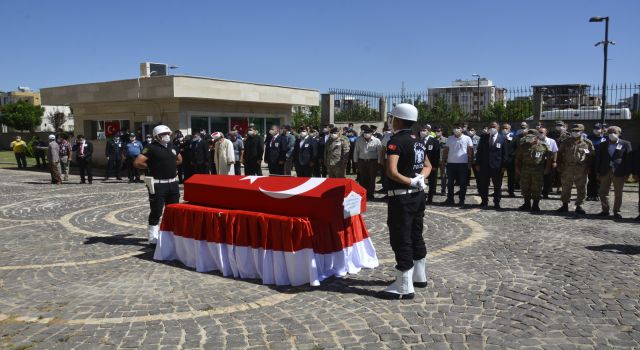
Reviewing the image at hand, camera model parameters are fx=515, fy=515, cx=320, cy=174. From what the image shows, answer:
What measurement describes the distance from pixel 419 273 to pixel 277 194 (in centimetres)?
192

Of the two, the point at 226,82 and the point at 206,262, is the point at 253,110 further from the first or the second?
the point at 206,262

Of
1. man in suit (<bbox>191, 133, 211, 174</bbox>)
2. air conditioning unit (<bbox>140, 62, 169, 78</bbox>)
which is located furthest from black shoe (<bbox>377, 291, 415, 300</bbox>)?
air conditioning unit (<bbox>140, 62, 169, 78</bbox>)

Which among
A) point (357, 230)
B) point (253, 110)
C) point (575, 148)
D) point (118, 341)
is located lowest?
point (118, 341)

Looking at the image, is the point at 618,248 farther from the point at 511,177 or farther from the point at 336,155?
the point at 336,155

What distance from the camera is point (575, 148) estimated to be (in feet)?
36.3

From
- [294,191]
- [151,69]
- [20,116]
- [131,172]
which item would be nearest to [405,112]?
[294,191]

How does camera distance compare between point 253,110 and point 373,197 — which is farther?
point 253,110

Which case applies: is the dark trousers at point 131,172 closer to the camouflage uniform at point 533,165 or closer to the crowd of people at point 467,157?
the crowd of people at point 467,157

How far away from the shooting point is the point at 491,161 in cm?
1182

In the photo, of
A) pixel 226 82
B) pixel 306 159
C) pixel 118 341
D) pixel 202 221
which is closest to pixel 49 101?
pixel 226 82

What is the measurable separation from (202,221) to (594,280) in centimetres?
492

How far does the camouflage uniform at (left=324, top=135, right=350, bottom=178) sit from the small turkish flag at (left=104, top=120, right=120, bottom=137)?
13481 millimetres

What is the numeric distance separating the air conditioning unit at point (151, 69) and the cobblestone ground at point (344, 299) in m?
15.2

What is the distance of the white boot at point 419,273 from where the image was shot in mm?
5852
